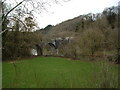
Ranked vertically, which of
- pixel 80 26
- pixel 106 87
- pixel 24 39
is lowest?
pixel 106 87

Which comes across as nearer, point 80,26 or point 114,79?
point 114,79

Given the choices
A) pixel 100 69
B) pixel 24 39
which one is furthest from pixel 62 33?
pixel 100 69

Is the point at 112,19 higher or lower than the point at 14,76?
higher

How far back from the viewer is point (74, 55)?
12781mm

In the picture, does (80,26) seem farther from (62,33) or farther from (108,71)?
(108,71)

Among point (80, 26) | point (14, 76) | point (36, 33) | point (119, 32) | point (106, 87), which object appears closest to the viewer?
point (106, 87)

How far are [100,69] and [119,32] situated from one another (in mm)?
9045

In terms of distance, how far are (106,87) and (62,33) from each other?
44.9 ft

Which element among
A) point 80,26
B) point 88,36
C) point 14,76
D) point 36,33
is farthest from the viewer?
point 80,26

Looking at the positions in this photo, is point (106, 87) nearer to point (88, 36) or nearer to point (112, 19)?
point (88, 36)

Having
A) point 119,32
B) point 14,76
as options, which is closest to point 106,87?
point 14,76

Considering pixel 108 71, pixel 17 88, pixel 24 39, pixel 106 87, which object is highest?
pixel 24 39

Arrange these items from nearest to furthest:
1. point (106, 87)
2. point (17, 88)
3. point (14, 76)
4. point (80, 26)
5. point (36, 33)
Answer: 1. point (106, 87)
2. point (17, 88)
3. point (14, 76)
4. point (36, 33)
5. point (80, 26)

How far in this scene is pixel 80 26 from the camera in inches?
628
